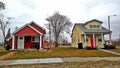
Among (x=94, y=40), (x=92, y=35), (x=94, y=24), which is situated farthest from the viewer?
(x=94, y=24)

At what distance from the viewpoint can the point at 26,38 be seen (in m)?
32.4

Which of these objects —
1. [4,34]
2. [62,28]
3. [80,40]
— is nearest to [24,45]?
[80,40]

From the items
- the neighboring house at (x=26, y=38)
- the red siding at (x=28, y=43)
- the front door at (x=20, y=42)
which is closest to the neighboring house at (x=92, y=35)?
the neighboring house at (x=26, y=38)

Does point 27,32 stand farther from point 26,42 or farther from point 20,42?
point 20,42

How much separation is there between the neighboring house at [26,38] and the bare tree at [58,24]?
1906 cm

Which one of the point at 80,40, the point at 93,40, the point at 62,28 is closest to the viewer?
the point at 93,40

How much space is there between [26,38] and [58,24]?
19806mm

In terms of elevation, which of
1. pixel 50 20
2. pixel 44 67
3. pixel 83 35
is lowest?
pixel 44 67

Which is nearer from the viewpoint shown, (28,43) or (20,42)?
(20,42)

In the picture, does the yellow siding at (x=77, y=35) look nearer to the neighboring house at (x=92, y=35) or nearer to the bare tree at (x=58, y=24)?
the neighboring house at (x=92, y=35)

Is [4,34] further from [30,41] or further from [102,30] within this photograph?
[102,30]

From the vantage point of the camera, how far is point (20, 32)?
3108 centimetres

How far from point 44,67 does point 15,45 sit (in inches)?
820

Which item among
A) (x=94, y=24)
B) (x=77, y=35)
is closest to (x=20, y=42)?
(x=77, y=35)
